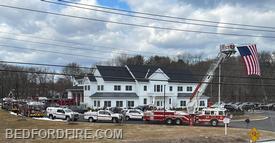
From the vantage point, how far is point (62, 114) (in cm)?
5541

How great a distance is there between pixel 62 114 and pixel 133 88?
98.0ft

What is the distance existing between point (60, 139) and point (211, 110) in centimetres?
A: 2499

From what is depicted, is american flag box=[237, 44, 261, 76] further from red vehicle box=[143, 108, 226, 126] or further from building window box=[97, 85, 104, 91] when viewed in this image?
building window box=[97, 85, 104, 91]

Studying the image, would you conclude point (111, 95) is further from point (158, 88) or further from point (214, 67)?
point (214, 67)

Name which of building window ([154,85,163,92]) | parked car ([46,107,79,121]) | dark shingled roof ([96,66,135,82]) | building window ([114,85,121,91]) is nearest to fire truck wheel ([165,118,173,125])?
parked car ([46,107,79,121])

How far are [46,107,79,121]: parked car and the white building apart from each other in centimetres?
2226

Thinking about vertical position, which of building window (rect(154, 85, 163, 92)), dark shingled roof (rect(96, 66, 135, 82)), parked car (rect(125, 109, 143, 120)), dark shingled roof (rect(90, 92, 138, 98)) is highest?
dark shingled roof (rect(96, 66, 135, 82))

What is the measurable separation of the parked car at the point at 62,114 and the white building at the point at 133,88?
22259 mm

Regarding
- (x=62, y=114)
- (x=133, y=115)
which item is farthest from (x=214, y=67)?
(x=62, y=114)

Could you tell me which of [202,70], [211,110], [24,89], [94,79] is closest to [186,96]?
[94,79]

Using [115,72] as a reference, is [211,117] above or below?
below

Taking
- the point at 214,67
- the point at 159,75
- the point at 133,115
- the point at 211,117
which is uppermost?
the point at 214,67

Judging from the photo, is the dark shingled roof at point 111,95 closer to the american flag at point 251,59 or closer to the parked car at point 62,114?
the parked car at point 62,114

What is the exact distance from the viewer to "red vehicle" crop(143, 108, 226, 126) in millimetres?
50469
